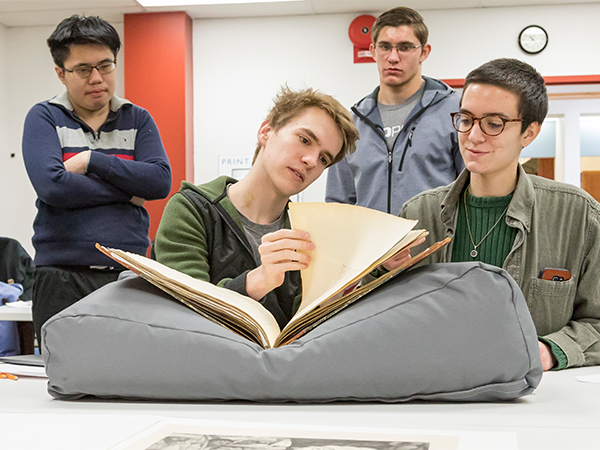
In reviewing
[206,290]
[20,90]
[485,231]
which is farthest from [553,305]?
[20,90]

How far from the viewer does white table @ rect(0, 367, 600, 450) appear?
0.50 metres

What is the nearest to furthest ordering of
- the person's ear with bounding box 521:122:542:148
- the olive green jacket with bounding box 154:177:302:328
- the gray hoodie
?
the olive green jacket with bounding box 154:177:302:328 → the person's ear with bounding box 521:122:542:148 → the gray hoodie

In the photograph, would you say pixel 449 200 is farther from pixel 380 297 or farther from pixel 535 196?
pixel 380 297

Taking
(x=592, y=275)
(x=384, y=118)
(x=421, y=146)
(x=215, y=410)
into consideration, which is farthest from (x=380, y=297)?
(x=384, y=118)

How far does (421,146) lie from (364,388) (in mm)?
1537

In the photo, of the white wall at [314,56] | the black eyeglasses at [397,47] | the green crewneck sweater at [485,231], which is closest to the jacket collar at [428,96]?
the black eyeglasses at [397,47]

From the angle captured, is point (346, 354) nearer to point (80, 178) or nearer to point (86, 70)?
point (80, 178)

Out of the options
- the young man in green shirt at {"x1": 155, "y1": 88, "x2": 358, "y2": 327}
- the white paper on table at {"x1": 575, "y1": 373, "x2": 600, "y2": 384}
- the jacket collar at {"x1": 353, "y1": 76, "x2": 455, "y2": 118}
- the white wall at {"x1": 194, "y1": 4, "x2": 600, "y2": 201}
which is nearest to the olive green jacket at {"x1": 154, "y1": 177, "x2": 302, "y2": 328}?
the young man in green shirt at {"x1": 155, "y1": 88, "x2": 358, "y2": 327}

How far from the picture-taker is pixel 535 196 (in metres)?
1.23

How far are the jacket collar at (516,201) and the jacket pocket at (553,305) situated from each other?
0.43 feet

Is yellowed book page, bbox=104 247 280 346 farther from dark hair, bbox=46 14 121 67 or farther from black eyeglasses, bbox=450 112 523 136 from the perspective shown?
dark hair, bbox=46 14 121 67

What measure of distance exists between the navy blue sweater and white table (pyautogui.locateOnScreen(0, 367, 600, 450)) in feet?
3.39

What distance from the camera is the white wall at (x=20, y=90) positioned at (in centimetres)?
517

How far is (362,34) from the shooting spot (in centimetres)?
473
